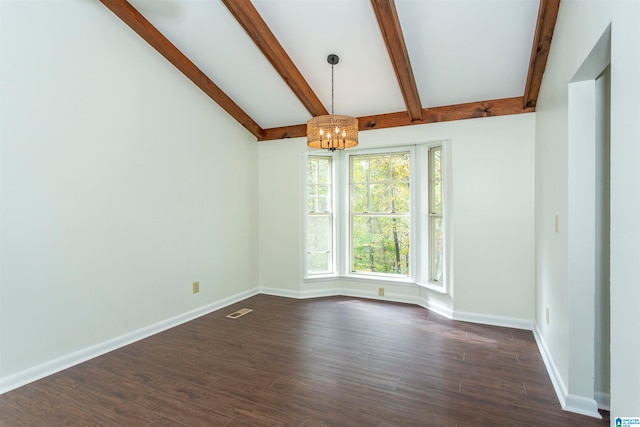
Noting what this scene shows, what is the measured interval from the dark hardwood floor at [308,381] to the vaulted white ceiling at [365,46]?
2.49 m

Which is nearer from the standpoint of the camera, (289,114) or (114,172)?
(114,172)

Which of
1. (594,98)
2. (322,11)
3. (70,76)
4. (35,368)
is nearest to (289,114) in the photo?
(322,11)

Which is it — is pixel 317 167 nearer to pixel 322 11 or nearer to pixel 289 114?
pixel 289 114

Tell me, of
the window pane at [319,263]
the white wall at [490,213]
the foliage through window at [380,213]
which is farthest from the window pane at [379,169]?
the window pane at [319,263]

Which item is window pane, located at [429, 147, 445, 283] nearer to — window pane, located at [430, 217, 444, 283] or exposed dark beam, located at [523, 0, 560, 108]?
window pane, located at [430, 217, 444, 283]

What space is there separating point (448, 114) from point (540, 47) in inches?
44.8

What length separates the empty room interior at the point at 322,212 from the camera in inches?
79.7

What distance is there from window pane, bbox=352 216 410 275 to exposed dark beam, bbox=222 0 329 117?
1659 mm

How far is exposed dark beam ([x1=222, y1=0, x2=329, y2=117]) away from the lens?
277 centimetres

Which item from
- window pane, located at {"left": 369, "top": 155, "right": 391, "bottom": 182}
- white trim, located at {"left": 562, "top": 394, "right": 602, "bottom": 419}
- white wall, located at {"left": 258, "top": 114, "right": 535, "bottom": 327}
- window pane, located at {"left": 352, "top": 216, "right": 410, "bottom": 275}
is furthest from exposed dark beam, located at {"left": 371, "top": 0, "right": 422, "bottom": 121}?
white trim, located at {"left": 562, "top": 394, "right": 602, "bottom": 419}

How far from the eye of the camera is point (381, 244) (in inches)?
179

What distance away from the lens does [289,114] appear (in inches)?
169

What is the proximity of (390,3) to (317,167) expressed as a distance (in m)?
2.48

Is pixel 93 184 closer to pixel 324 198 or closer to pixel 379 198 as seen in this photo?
pixel 324 198
